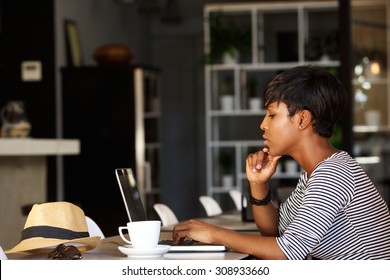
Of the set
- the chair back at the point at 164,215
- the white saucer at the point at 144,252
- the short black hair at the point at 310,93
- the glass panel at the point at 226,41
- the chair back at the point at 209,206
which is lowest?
the chair back at the point at 209,206

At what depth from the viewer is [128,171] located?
9.24 ft

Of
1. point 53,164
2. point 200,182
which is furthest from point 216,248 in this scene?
point 200,182

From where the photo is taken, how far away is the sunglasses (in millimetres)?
2209

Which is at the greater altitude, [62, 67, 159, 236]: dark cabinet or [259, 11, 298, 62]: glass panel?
[259, 11, 298, 62]: glass panel

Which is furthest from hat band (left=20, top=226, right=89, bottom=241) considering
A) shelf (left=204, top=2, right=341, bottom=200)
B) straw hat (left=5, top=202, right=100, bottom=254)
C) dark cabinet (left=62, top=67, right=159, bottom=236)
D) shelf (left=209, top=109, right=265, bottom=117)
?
shelf (left=209, top=109, right=265, bottom=117)

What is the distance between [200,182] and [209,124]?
2.00 metres

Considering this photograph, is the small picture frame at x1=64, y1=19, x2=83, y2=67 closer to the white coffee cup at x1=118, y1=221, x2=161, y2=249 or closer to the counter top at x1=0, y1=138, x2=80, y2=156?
the counter top at x1=0, y1=138, x2=80, y2=156

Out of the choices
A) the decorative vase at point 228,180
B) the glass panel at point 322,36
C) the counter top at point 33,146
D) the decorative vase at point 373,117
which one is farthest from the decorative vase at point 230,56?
the counter top at point 33,146

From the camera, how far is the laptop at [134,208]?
244cm

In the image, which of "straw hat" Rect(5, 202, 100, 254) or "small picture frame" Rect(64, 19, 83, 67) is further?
"small picture frame" Rect(64, 19, 83, 67)

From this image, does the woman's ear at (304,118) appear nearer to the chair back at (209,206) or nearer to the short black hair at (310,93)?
the short black hair at (310,93)

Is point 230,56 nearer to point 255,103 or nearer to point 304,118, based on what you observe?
point 255,103

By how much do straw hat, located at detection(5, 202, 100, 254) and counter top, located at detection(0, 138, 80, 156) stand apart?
11.4ft
